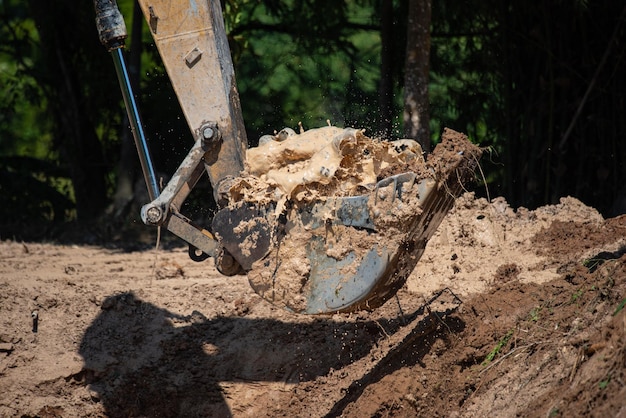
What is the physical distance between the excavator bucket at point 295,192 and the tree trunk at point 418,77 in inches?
91.8

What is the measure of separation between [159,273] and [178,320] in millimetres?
771

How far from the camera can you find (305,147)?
11.8 feet

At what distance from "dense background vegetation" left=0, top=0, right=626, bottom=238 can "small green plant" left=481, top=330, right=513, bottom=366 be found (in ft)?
8.95

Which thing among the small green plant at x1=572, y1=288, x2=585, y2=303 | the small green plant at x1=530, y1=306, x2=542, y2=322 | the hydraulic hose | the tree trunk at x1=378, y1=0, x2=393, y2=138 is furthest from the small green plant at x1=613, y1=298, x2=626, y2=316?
the tree trunk at x1=378, y1=0, x2=393, y2=138

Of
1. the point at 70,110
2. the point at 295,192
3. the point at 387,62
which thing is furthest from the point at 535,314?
the point at 70,110

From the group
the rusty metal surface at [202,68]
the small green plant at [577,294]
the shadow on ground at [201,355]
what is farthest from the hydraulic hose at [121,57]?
the small green plant at [577,294]

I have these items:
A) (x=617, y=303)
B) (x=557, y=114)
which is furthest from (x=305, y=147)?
(x=557, y=114)

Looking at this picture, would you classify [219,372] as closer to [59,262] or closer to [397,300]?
[397,300]

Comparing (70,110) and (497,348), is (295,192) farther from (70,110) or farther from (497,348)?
(70,110)

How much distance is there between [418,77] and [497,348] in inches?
109

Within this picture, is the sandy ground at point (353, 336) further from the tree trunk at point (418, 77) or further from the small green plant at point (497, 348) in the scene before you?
the tree trunk at point (418, 77)

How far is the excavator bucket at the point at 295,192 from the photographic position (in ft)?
10.8

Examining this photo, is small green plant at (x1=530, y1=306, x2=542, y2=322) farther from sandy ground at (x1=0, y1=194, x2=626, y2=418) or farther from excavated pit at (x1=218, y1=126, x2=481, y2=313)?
excavated pit at (x1=218, y1=126, x2=481, y2=313)

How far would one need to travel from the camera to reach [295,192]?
135 inches
